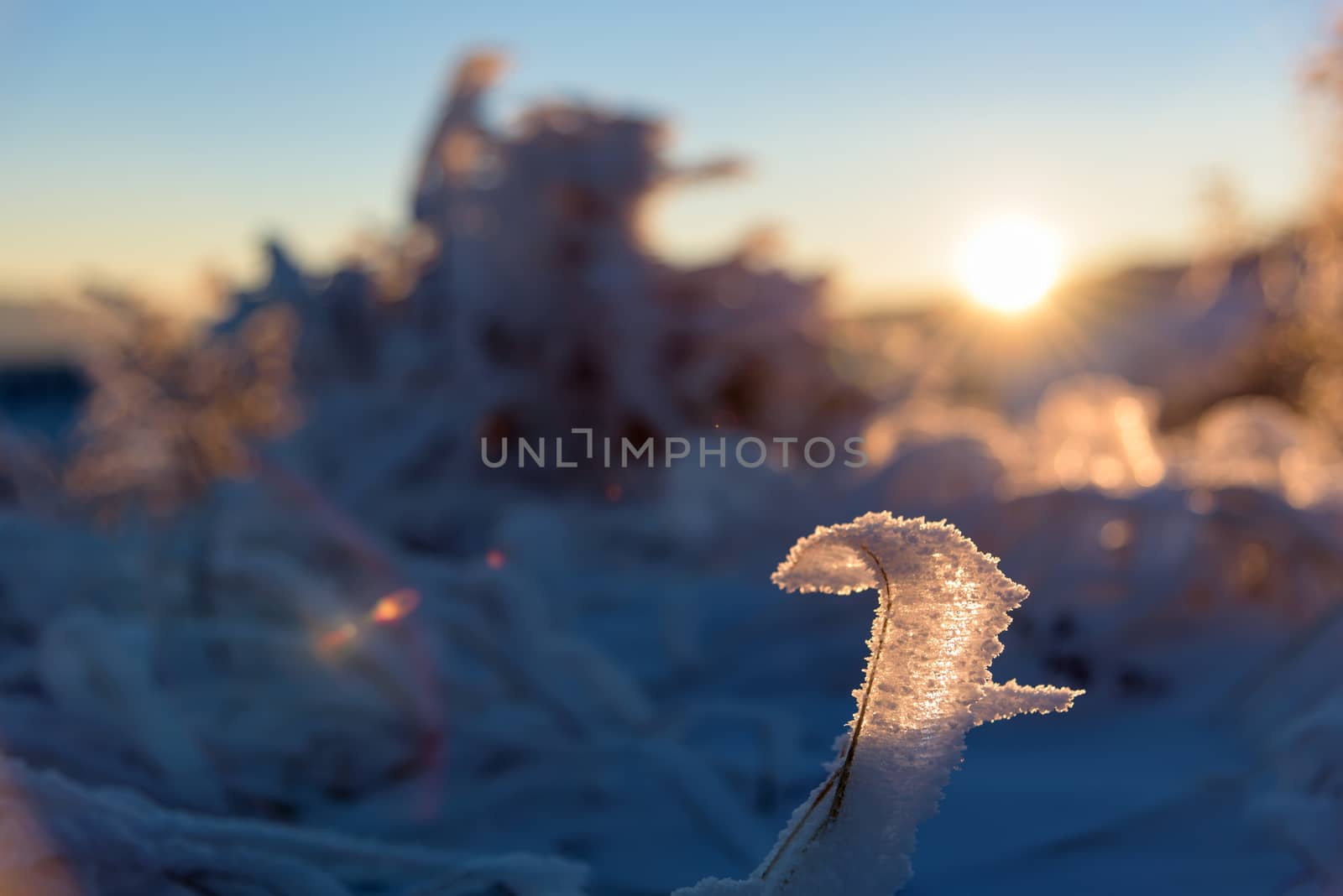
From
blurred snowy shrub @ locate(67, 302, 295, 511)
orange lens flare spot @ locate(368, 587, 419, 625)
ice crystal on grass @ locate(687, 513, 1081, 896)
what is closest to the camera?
ice crystal on grass @ locate(687, 513, 1081, 896)

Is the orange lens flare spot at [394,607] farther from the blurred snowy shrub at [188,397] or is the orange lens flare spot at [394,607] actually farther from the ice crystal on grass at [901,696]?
the blurred snowy shrub at [188,397]

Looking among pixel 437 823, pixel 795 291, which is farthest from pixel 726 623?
pixel 795 291

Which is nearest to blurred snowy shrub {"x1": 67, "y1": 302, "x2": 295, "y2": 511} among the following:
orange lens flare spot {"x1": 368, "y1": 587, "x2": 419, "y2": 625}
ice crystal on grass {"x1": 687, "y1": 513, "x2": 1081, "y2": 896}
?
orange lens flare spot {"x1": 368, "y1": 587, "x2": 419, "y2": 625}

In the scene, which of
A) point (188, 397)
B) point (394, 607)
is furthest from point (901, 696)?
point (188, 397)

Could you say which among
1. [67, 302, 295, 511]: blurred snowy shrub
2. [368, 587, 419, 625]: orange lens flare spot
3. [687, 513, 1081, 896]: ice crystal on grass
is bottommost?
[687, 513, 1081, 896]: ice crystal on grass

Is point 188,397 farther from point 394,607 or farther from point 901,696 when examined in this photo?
point 901,696

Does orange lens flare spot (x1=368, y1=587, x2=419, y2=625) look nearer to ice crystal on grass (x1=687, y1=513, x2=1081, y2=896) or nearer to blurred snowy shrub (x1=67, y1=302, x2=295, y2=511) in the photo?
ice crystal on grass (x1=687, y1=513, x2=1081, y2=896)

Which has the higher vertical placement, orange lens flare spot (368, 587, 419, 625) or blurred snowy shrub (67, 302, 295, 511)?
blurred snowy shrub (67, 302, 295, 511)
